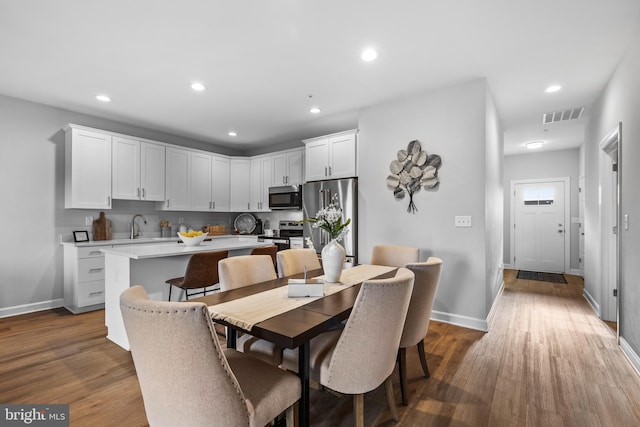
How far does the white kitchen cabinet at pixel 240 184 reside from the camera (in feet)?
19.4

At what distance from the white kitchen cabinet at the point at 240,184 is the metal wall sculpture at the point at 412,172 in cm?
319

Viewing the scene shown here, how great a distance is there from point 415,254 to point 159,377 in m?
2.29

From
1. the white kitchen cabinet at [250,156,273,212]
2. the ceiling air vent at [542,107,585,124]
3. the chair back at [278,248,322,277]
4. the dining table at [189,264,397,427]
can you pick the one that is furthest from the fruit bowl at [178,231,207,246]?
the ceiling air vent at [542,107,585,124]

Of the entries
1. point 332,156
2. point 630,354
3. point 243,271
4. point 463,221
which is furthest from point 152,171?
point 630,354

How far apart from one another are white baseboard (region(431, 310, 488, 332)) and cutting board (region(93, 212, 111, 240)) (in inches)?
177

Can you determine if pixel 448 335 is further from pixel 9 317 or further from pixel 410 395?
pixel 9 317

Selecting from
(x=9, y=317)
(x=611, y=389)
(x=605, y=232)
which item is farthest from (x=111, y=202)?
(x=605, y=232)

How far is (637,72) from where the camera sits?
2.43 meters

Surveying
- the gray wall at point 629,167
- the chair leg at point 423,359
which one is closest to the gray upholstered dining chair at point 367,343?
the chair leg at point 423,359

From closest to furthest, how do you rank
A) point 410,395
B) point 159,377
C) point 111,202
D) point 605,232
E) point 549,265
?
point 159,377 → point 410,395 → point 605,232 → point 111,202 → point 549,265

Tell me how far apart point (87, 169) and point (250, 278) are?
3.34 meters

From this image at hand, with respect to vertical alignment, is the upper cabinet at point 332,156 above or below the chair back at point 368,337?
above

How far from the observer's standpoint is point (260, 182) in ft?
19.1

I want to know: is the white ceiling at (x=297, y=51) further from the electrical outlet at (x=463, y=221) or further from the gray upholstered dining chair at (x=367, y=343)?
the gray upholstered dining chair at (x=367, y=343)
